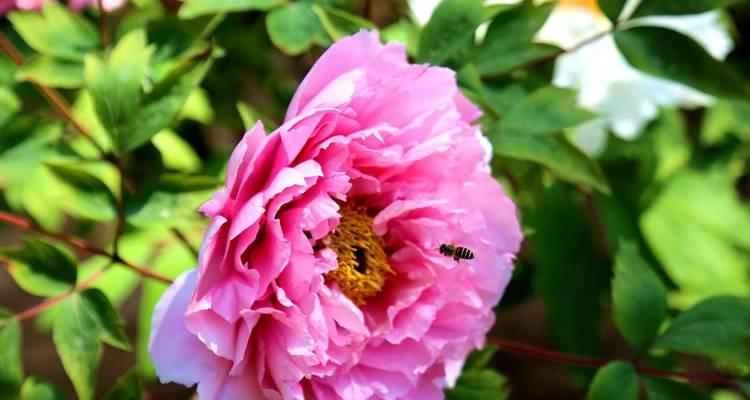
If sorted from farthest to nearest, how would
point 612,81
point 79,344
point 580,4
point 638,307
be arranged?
point 580,4 < point 612,81 < point 638,307 < point 79,344

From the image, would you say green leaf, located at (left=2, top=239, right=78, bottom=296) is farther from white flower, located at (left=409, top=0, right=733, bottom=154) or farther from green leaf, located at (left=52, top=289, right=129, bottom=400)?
white flower, located at (left=409, top=0, right=733, bottom=154)

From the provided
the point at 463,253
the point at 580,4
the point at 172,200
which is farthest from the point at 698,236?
the point at 172,200

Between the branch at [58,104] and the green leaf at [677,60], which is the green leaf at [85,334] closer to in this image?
the branch at [58,104]

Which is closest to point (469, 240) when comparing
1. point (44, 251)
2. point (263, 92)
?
point (44, 251)

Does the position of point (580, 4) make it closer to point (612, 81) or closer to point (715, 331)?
point (612, 81)

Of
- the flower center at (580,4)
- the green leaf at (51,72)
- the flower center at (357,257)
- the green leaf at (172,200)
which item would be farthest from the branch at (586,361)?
the flower center at (580,4)

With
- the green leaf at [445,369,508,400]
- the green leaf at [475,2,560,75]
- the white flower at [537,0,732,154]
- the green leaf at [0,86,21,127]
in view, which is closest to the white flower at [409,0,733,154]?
the white flower at [537,0,732,154]

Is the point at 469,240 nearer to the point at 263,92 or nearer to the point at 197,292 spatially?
the point at 197,292
